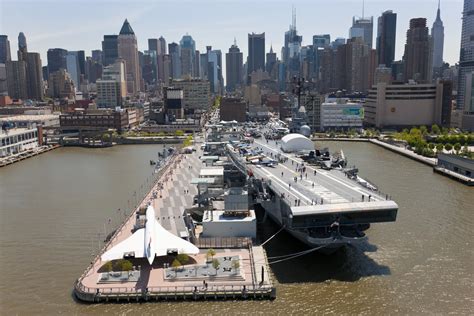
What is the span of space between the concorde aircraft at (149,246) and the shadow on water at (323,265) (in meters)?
6.22

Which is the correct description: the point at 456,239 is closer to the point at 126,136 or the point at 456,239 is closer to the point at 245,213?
the point at 245,213

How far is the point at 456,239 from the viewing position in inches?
→ 1358

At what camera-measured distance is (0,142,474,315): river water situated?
82.5 ft

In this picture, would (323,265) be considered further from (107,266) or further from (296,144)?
(296,144)

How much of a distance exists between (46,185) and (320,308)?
41.4 m

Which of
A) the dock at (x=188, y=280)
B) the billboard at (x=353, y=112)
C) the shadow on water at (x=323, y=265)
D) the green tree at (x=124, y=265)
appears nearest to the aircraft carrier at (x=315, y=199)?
the shadow on water at (x=323, y=265)

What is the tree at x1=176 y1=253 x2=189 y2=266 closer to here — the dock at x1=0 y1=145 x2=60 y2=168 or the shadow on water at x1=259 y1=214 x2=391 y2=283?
the shadow on water at x1=259 y1=214 x2=391 y2=283

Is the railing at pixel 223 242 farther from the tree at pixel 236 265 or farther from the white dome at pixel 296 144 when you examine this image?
the white dome at pixel 296 144

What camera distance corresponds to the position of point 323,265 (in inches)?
1196

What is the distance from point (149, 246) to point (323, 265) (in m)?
11.6

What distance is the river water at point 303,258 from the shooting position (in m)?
25.2

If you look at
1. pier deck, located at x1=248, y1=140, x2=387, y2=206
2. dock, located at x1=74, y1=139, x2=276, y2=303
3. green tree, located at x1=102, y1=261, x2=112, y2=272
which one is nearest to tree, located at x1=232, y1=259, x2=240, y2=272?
dock, located at x1=74, y1=139, x2=276, y2=303

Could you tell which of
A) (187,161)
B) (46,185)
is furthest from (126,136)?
(46,185)

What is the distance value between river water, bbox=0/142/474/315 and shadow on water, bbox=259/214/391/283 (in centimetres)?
7
